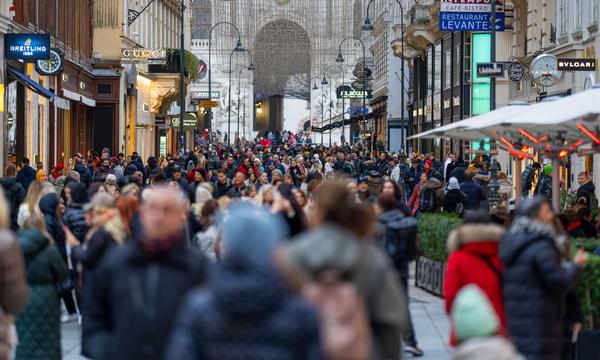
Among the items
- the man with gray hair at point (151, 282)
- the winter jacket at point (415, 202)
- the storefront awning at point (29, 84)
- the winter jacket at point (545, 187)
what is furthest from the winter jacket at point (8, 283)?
the storefront awning at point (29, 84)

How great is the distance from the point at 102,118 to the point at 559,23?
20065mm

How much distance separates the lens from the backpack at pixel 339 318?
5.65 meters

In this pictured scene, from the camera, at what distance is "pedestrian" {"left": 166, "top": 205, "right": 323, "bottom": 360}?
17.4ft

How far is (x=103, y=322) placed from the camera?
23.3 ft

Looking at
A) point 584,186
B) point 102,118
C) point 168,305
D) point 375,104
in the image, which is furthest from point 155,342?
point 375,104

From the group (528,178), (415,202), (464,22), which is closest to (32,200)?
(415,202)

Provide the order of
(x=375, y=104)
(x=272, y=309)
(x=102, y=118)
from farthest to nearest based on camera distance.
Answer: (x=375, y=104), (x=102, y=118), (x=272, y=309)

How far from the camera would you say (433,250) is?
18.6 metres

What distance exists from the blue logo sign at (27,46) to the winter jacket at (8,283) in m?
25.9

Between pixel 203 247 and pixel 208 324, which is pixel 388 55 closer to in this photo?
pixel 203 247

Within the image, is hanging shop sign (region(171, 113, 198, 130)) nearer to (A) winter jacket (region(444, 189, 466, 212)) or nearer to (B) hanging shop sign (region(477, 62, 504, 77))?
(B) hanging shop sign (region(477, 62, 504, 77))

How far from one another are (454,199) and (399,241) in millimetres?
10842

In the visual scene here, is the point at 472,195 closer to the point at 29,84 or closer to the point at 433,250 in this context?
the point at 433,250

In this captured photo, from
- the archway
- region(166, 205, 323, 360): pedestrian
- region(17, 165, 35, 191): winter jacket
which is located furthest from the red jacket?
the archway
